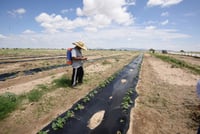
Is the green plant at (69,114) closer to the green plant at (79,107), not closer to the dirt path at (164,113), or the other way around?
the green plant at (79,107)

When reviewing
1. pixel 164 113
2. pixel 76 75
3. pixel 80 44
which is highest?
pixel 80 44

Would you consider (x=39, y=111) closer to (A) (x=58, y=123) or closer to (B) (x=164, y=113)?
(A) (x=58, y=123)

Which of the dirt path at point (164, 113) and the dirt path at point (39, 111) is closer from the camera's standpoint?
the dirt path at point (39, 111)

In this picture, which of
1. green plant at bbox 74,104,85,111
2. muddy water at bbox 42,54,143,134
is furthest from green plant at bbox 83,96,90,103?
green plant at bbox 74,104,85,111

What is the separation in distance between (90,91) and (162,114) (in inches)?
136

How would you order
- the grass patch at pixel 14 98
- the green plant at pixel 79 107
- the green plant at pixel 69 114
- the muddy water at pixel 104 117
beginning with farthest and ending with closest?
the green plant at pixel 79 107 → the grass patch at pixel 14 98 → the green plant at pixel 69 114 → the muddy water at pixel 104 117

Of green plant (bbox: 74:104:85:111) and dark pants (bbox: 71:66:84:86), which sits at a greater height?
dark pants (bbox: 71:66:84:86)

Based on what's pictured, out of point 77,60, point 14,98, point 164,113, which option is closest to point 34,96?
point 14,98

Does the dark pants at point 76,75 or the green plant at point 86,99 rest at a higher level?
the dark pants at point 76,75

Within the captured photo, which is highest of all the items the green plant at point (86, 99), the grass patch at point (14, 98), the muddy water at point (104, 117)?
the grass patch at point (14, 98)

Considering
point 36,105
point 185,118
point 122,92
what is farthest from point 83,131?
point 122,92

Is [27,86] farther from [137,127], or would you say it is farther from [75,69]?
[137,127]

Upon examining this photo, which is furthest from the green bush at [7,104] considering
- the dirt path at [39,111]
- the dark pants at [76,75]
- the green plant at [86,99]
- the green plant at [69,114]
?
the dark pants at [76,75]

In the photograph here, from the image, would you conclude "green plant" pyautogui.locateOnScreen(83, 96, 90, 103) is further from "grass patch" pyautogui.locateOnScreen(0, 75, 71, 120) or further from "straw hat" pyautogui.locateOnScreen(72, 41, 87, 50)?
"straw hat" pyautogui.locateOnScreen(72, 41, 87, 50)
